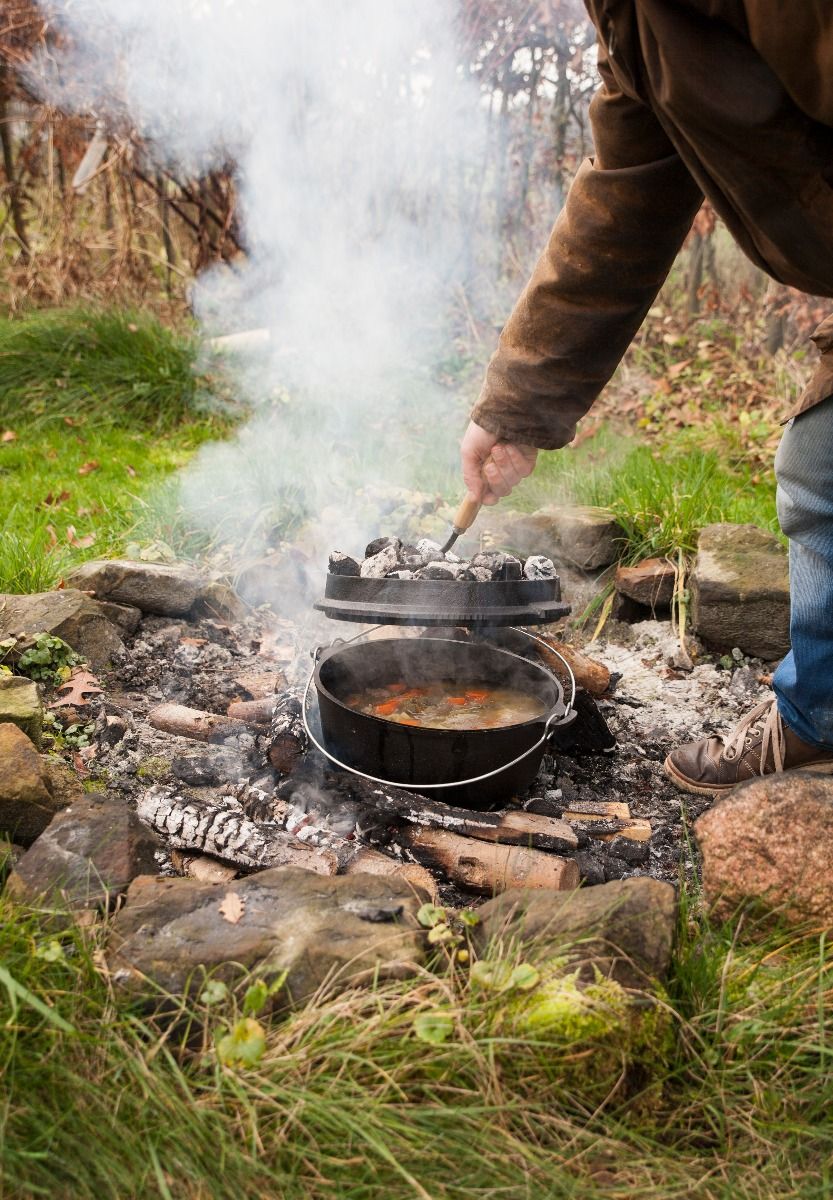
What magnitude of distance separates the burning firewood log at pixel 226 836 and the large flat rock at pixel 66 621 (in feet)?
3.59

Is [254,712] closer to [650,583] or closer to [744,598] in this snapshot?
[650,583]

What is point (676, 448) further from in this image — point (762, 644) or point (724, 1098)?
point (724, 1098)

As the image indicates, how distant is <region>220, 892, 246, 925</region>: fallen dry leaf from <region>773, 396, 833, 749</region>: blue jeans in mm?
1658

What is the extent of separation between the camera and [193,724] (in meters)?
3.13

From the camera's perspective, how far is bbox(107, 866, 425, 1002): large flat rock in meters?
1.76

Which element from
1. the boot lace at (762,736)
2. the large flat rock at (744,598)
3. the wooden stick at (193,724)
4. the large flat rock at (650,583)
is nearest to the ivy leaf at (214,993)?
the wooden stick at (193,724)

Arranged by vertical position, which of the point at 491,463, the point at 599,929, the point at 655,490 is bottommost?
the point at 599,929

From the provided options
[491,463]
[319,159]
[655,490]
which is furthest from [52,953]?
[319,159]

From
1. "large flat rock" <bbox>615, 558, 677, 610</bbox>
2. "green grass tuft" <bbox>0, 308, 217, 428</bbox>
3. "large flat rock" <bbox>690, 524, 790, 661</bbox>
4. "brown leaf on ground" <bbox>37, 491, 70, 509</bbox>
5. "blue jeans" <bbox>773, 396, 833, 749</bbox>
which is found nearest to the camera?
"blue jeans" <bbox>773, 396, 833, 749</bbox>

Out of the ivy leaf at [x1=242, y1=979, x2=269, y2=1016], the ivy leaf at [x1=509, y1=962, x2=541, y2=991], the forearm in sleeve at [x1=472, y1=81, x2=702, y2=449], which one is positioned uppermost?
the forearm in sleeve at [x1=472, y1=81, x2=702, y2=449]

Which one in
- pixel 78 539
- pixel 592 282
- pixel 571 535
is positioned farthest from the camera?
pixel 78 539

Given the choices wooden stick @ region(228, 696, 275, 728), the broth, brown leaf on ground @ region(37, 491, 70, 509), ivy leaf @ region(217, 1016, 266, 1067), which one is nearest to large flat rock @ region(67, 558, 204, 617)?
wooden stick @ region(228, 696, 275, 728)

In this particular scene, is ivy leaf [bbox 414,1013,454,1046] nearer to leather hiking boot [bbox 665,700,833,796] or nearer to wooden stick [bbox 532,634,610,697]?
leather hiking boot [bbox 665,700,833,796]

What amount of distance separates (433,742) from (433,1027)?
36.2 inches
